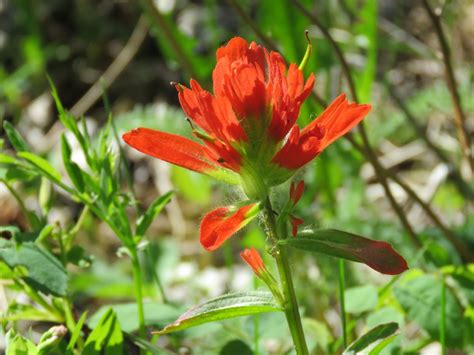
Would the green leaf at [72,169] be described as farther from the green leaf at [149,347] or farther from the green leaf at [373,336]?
the green leaf at [373,336]

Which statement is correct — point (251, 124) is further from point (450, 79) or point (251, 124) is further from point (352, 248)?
point (450, 79)

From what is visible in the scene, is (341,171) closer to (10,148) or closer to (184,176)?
A: (184,176)

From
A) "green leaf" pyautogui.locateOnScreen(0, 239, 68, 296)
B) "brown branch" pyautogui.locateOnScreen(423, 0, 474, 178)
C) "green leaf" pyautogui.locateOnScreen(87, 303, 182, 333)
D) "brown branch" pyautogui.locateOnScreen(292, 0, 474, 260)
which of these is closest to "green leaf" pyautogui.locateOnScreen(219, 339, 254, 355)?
"green leaf" pyautogui.locateOnScreen(87, 303, 182, 333)

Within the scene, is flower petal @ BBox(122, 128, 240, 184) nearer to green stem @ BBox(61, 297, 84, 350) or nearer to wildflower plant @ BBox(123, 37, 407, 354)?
wildflower plant @ BBox(123, 37, 407, 354)

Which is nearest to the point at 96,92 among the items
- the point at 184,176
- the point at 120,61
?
the point at 120,61

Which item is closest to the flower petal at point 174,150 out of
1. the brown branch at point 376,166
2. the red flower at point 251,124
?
the red flower at point 251,124

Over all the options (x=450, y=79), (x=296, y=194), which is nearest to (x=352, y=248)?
(x=296, y=194)
